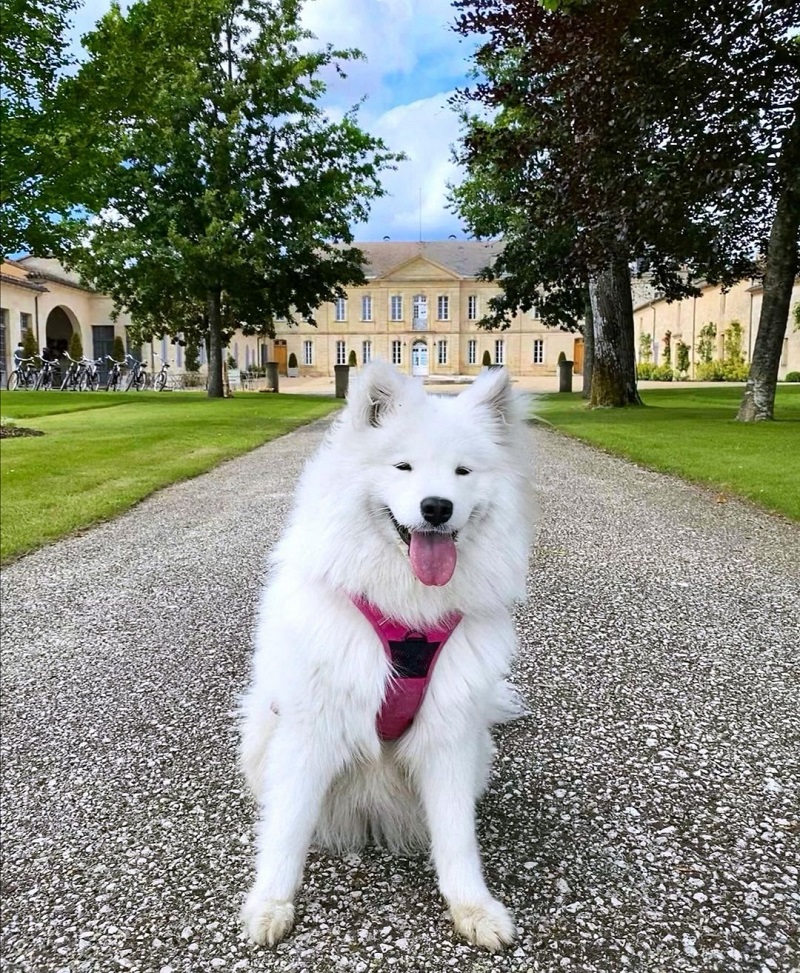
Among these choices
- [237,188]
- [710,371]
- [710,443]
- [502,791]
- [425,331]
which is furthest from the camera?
[425,331]

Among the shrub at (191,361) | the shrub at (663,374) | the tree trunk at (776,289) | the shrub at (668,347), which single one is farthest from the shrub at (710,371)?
the tree trunk at (776,289)

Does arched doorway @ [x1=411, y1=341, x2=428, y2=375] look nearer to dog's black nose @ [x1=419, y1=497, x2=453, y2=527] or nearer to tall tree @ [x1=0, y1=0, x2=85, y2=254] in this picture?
tall tree @ [x1=0, y1=0, x2=85, y2=254]

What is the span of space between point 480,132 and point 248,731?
16838mm

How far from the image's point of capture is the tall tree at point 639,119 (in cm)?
1284

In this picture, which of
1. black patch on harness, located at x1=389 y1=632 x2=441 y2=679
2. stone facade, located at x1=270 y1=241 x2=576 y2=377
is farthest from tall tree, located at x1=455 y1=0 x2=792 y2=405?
stone facade, located at x1=270 y1=241 x2=576 y2=377

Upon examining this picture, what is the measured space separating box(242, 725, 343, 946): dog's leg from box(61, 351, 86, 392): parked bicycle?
34.1 m

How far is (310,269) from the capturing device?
30.2 m

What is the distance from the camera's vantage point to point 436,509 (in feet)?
6.43

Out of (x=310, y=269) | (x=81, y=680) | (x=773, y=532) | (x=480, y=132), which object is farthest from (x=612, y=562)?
(x=310, y=269)

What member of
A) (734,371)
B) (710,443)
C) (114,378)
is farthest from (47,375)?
(734,371)

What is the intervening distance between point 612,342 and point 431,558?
20.8m

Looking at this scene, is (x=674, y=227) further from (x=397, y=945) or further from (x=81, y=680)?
(x=397, y=945)

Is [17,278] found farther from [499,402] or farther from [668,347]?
[668,347]

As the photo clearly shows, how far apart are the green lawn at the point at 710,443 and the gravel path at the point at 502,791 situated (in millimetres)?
1546
